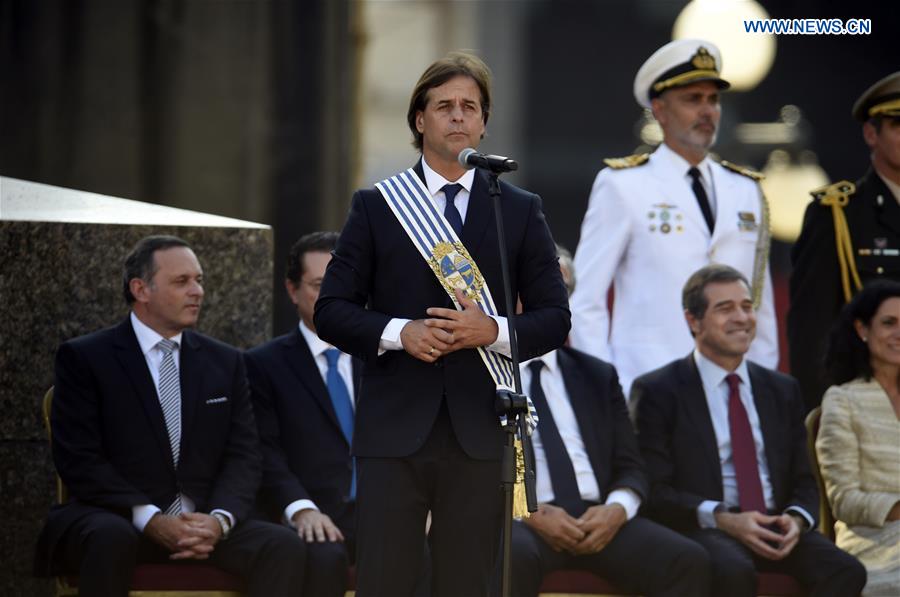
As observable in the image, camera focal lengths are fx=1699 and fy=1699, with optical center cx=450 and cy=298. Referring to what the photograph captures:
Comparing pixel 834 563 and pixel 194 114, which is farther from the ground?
pixel 194 114

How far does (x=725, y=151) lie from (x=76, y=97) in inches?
172

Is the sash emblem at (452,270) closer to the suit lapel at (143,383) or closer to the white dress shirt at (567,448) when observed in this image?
the white dress shirt at (567,448)

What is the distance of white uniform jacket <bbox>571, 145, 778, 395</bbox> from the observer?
6680 mm

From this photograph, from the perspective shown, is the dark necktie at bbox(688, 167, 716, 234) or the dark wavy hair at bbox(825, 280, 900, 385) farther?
the dark necktie at bbox(688, 167, 716, 234)

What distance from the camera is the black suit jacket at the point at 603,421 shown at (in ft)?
20.0

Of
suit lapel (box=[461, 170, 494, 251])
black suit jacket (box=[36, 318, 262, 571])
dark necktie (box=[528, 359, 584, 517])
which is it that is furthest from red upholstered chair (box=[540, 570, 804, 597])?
suit lapel (box=[461, 170, 494, 251])

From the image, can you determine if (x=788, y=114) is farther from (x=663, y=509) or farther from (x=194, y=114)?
(x=663, y=509)

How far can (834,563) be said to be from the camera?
19.4 ft

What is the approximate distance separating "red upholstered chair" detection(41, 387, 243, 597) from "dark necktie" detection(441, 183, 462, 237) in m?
1.84

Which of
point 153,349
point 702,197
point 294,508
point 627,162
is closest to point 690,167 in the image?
point 702,197

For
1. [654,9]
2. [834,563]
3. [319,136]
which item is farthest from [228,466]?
[654,9]

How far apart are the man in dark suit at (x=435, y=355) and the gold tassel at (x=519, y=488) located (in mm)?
142

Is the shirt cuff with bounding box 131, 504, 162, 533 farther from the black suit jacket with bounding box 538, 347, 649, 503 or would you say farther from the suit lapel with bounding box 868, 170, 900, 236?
the suit lapel with bounding box 868, 170, 900, 236

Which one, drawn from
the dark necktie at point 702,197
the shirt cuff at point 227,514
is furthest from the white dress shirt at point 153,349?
the dark necktie at point 702,197
